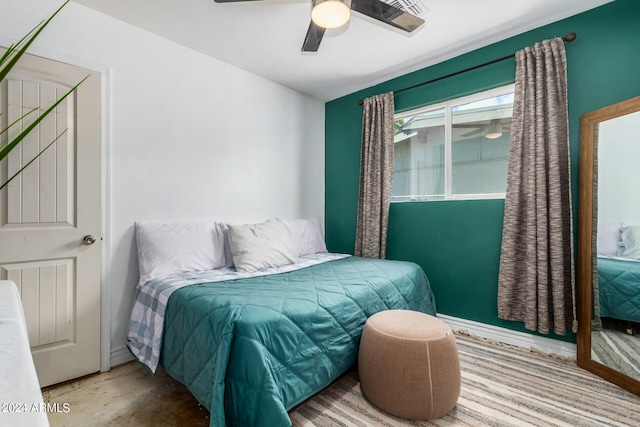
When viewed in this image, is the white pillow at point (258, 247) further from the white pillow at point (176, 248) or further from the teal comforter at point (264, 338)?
the teal comforter at point (264, 338)

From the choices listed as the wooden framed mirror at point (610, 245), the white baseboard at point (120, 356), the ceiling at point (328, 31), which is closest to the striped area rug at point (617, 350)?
the wooden framed mirror at point (610, 245)

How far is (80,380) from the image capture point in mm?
1904

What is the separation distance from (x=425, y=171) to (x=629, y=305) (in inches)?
67.6

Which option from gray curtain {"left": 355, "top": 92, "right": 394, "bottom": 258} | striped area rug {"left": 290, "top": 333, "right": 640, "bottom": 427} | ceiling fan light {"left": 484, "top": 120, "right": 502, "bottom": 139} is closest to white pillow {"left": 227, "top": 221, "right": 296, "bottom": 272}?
gray curtain {"left": 355, "top": 92, "right": 394, "bottom": 258}

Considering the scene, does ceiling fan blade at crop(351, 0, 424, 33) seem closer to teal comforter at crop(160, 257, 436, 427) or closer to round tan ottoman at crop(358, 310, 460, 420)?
teal comforter at crop(160, 257, 436, 427)

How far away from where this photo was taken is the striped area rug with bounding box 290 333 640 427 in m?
1.50

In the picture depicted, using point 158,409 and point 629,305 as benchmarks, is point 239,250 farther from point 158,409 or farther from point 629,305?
point 629,305

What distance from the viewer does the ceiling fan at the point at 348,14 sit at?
5.01ft

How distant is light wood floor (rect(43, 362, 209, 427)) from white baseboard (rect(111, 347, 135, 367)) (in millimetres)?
72

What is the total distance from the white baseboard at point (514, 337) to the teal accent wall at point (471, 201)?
0.16 ft

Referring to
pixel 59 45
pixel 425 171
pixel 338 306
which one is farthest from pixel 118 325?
pixel 425 171

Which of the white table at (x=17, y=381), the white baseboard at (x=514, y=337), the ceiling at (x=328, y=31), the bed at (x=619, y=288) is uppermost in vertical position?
the ceiling at (x=328, y=31)

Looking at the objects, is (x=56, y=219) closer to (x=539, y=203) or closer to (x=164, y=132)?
(x=164, y=132)

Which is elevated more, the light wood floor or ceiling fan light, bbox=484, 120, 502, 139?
ceiling fan light, bbox=484, 120, 502, 139
